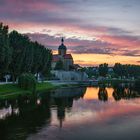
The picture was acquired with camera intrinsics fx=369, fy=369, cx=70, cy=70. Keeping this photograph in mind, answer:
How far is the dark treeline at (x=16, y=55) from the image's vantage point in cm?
7306

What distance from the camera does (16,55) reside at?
90438 millimetres

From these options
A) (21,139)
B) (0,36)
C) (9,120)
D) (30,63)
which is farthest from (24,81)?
(21,139)

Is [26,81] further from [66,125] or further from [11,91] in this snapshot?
[66,125]

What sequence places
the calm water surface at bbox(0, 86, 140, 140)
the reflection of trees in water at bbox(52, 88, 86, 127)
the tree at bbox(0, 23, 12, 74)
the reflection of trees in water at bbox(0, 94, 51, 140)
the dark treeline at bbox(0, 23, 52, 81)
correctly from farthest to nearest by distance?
the dark treeline at bbox(0, 23, 52, 81)
the tree at bbox(0, 23, 12, 74)
the reflection of trees in water at bbox(52, 88, 86, 127)
the reflection of trees in water at bbox(0, 94, 51, 140)
the calm water surface at bbox(0, 86, 140, 140)

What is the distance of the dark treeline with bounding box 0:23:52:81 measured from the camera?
73062 millimetres

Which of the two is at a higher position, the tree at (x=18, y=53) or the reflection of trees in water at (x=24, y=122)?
the tree at (x=18, y=53)

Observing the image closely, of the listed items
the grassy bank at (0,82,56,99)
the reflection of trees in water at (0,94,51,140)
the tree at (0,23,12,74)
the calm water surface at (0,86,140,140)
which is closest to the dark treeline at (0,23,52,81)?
the tree at (0,23,12,74)

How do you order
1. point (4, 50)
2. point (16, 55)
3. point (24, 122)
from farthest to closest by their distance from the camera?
point (16, 55), point (4, 50), point (24, 122)

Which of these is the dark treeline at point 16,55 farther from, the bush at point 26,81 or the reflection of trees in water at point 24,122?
the reflection of trees in water at point 24,122

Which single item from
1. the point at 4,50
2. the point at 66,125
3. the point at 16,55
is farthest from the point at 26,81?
the point at 66,125

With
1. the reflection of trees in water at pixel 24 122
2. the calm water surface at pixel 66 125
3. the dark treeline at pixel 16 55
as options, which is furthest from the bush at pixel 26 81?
the calm water surface at pixel 66 125

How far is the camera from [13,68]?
90562 mm

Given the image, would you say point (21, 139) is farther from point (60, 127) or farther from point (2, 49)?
point (2, 49)

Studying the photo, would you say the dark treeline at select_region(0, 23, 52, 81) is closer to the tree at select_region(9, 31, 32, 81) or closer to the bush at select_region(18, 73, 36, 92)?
the tree at select_region(9, 31, 32, 81)
